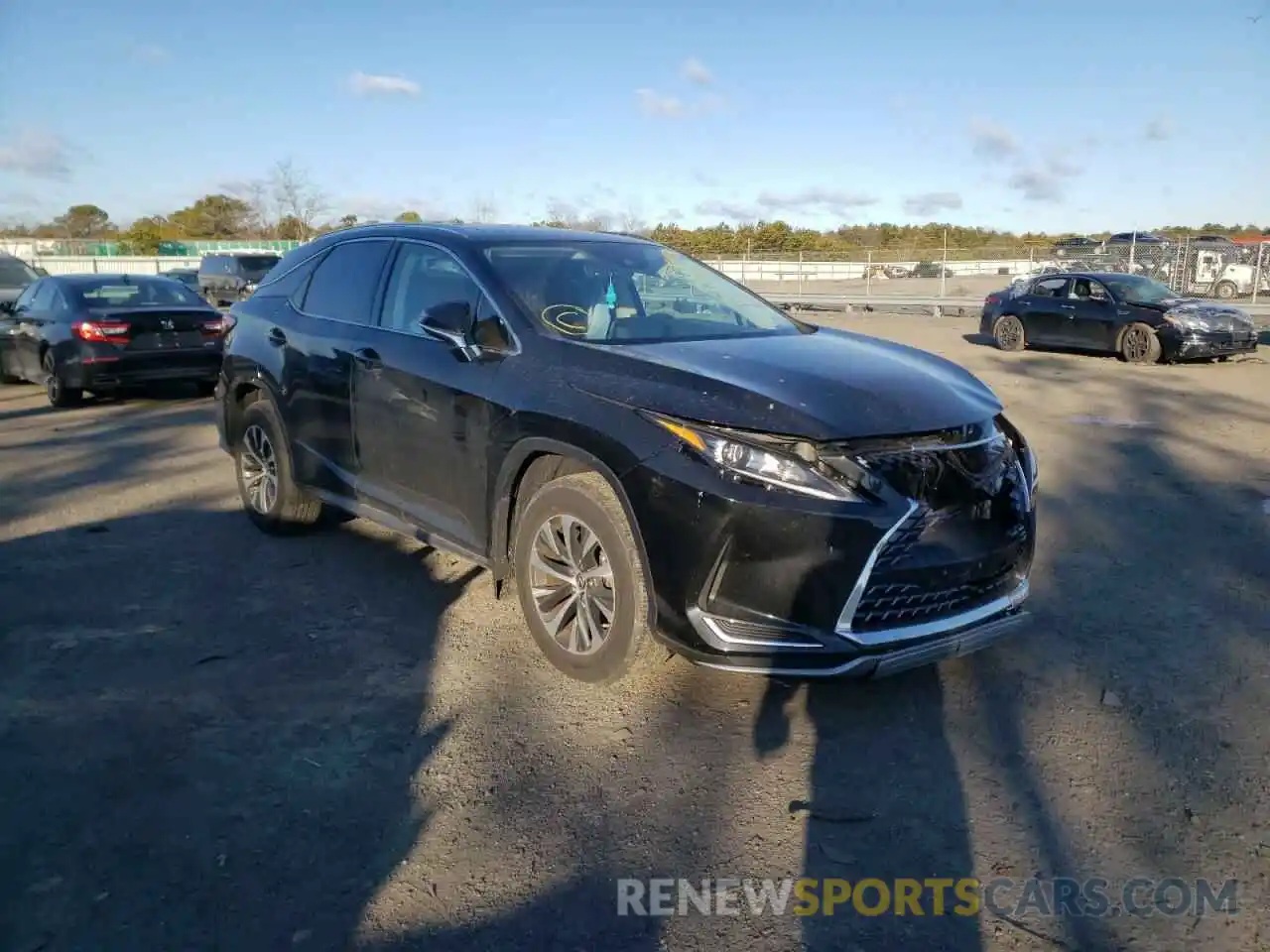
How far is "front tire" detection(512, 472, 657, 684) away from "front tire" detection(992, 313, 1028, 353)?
1554 cm

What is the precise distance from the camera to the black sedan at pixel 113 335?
35.5 ft

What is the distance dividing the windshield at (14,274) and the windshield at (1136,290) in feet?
56.5

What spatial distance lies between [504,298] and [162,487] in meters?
4.41

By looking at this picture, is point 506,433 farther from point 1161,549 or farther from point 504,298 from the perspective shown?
point 1161,549

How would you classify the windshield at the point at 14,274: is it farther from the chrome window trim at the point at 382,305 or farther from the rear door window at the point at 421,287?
the rear door window at the point at 421,287

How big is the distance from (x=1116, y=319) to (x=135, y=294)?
561 inches

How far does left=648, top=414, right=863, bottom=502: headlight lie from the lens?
3199mm

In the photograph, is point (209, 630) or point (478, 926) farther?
point (209, 630)

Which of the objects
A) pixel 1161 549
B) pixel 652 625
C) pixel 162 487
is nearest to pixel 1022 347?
pixel 1161 549

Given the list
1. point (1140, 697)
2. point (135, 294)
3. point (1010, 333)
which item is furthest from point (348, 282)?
point (1010, 333)

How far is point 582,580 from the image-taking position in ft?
12.4

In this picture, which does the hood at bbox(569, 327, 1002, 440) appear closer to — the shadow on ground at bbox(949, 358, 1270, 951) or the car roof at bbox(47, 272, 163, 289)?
the shadow on ground at bbox(949, 358, 1270, 951)

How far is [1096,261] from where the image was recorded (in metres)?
30.2

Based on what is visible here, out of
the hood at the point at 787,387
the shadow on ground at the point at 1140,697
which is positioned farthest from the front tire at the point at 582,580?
the shadow on ground at the point at 1140,697
